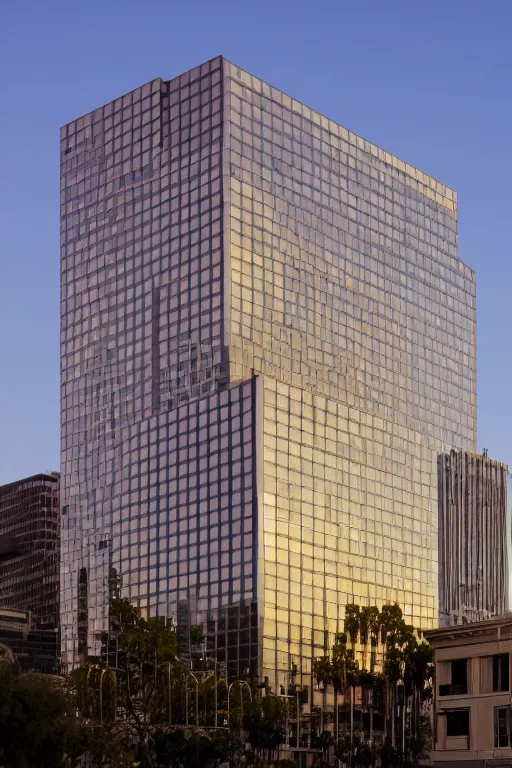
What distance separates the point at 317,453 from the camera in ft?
597

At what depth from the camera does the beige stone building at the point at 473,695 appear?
112 meters

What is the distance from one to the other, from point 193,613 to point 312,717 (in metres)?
18.0

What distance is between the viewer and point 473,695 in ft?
376

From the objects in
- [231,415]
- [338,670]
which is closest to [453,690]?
[338,670]

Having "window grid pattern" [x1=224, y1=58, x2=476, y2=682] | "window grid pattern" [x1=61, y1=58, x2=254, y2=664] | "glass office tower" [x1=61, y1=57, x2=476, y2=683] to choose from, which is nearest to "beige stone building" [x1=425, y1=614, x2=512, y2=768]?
"glass office tower" [x1=61, y1=57, x2=476, y2=683]

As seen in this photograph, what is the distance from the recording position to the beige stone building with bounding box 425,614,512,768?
111562 mm

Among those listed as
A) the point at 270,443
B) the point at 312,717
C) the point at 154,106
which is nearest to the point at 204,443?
the point at 270,443

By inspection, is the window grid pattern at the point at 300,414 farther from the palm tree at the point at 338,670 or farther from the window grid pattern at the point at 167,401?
the palm tree at the point at 338,670

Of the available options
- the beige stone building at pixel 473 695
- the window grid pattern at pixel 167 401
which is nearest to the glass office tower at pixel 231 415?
the window grid pattern at pixel 167 401

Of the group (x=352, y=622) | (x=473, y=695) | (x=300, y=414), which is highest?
(x=300, y=414)

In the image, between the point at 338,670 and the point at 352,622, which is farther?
the point at 352,622

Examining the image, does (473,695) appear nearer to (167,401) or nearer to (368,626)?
(368,626)

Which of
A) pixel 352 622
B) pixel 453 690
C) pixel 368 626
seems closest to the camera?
pixel 453 690

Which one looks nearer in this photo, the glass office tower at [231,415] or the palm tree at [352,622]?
the glass office tower at [231,415]
